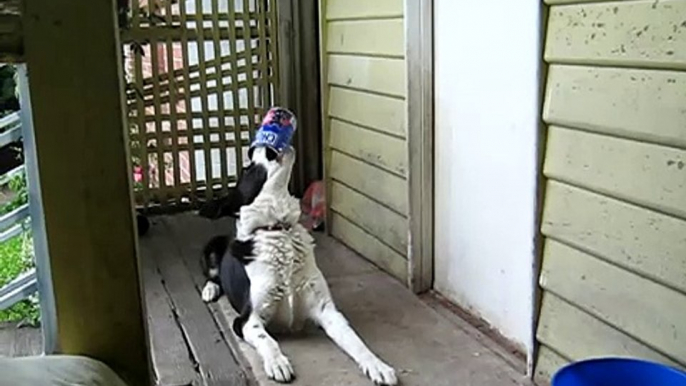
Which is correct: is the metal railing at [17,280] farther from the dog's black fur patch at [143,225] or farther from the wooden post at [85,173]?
the dog's black fur patch at [143,225]

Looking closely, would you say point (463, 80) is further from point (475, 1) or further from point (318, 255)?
point (318, 255)

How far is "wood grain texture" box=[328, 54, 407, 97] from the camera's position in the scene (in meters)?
3.39

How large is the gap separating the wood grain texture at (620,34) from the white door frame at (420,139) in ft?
3.34

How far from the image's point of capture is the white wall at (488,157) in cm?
257

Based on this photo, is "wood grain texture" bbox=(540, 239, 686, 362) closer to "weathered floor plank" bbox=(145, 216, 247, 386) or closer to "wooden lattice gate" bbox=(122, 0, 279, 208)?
"weathered floor plank" bbox=(145, 216, 247, 386)

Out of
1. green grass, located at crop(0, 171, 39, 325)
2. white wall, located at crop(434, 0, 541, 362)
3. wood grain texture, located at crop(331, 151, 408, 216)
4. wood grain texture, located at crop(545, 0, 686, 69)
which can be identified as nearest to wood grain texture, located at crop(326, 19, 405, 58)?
white wall, located at crop(434, 0, 541, 362)

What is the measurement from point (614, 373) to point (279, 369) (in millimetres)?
1111

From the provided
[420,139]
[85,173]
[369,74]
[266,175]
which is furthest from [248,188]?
[85,173]

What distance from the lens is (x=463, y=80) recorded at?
2988 mm

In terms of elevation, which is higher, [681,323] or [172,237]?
[681,323]

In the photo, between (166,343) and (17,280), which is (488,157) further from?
(17,280)

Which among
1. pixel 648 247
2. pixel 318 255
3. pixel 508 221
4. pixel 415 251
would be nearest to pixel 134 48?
pixel 318 255

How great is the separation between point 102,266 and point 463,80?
2062mm

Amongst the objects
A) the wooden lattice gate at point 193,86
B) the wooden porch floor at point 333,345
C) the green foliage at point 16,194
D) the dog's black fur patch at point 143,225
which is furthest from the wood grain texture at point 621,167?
the wooden lattice gate at point 193,86
